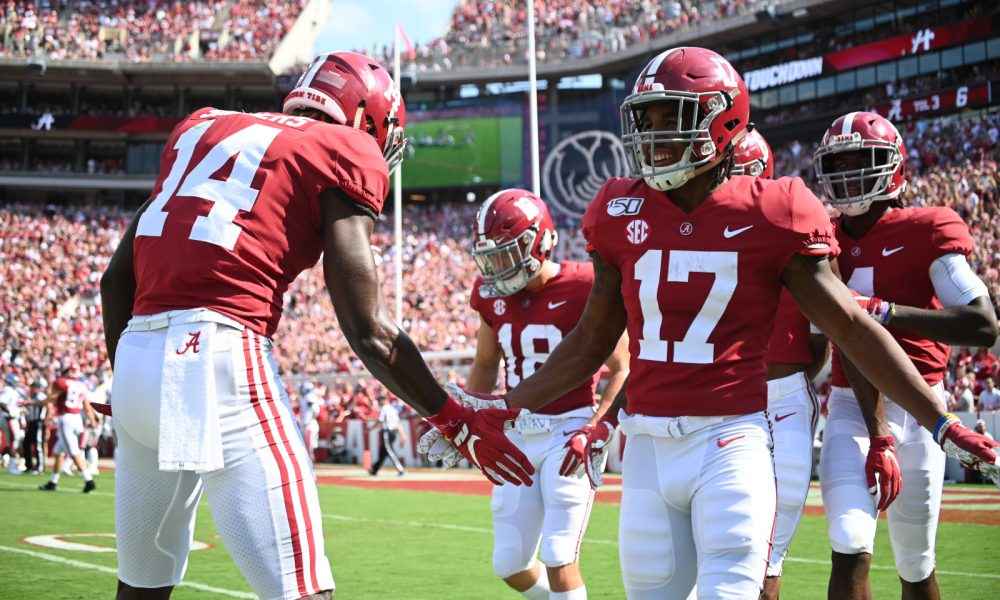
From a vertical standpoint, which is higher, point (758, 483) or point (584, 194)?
point (584, 194)

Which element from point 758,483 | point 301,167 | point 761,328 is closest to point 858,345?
point 761,328

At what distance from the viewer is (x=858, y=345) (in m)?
3.48

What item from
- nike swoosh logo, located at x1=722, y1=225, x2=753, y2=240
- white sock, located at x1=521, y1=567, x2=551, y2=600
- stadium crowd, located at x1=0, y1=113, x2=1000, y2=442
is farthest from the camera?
stadium crowd, located at x1=0, y1=113, x2=1000, y2=442

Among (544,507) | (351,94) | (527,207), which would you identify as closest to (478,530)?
(544,507)

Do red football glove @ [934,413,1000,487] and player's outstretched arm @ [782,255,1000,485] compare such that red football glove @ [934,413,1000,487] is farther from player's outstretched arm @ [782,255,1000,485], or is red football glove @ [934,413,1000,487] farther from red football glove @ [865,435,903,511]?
red football glove @ [865,435,903,511]

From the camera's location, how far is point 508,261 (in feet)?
18.7

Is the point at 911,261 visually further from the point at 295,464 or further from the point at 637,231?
the point at 295,464

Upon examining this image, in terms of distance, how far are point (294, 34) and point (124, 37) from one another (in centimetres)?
696

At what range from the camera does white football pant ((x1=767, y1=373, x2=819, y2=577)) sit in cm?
452

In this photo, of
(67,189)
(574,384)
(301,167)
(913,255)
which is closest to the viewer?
(301,167)

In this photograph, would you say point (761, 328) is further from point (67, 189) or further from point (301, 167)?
point (67, 189)

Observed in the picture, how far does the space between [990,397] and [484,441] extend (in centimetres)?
1277

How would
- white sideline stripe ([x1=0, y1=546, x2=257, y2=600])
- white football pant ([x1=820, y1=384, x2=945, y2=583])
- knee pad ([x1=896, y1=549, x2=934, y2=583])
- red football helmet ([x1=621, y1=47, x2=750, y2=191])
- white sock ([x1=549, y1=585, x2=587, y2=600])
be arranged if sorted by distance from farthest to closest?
white sideline stripe ([x1=0, y1=546, x2=257, y2=600]) < white sock ([x1=549, y1=585, x2=587, y2=600]) < knee pad ([x1=896, y1=549, x2=934, y2=583]) < white football pant ([x1=820, y1=384, x2=945, y2=583]) < red football helmet ([x1=621, y1=47, x2=750, y2=191])

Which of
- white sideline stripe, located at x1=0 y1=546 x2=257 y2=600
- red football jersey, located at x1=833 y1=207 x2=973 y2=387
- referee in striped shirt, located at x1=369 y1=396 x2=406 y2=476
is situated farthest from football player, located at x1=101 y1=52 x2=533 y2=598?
referee in striped shirt, located at x1=369 y1=396 x2=406 y2=476
